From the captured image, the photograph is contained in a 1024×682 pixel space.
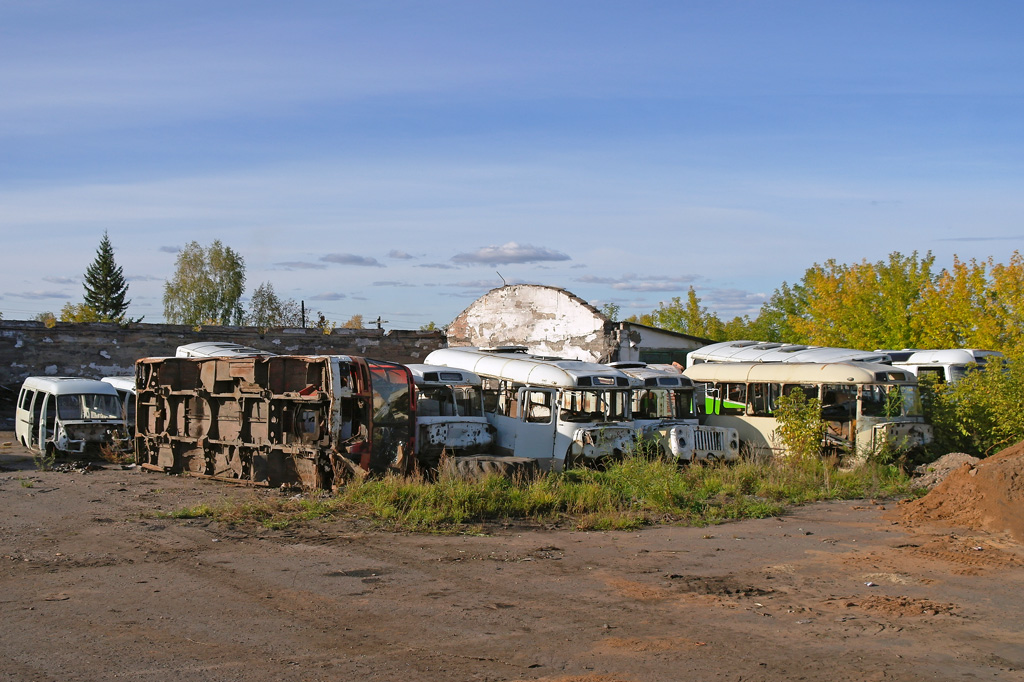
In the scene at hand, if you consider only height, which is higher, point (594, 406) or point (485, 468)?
point (594, 406)

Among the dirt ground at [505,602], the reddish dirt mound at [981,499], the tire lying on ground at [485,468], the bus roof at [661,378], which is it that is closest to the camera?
the dirt ground at [505,602]

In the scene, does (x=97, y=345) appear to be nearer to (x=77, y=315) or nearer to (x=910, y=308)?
(x=77, y=315)

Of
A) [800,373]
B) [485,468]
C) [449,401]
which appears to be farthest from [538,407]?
[800,373]

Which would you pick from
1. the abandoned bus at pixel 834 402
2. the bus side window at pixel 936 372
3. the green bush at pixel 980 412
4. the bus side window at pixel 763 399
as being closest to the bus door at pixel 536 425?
the abandoned bus at pixel 834 402

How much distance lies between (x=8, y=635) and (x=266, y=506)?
18.8 feet

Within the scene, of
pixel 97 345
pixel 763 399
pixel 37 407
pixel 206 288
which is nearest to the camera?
pixel 763 399

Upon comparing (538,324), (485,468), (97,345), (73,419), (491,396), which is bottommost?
(485,468)

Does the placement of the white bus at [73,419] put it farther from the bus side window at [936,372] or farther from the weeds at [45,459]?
the bus side window at [936,372]

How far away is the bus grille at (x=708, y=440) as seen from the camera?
1692cm

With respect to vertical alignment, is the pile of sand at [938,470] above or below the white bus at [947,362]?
below

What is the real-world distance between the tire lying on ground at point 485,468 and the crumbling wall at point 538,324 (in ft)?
49.2

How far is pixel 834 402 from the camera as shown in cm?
1911

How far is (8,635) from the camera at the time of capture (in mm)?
6727

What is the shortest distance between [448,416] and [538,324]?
15230mm
